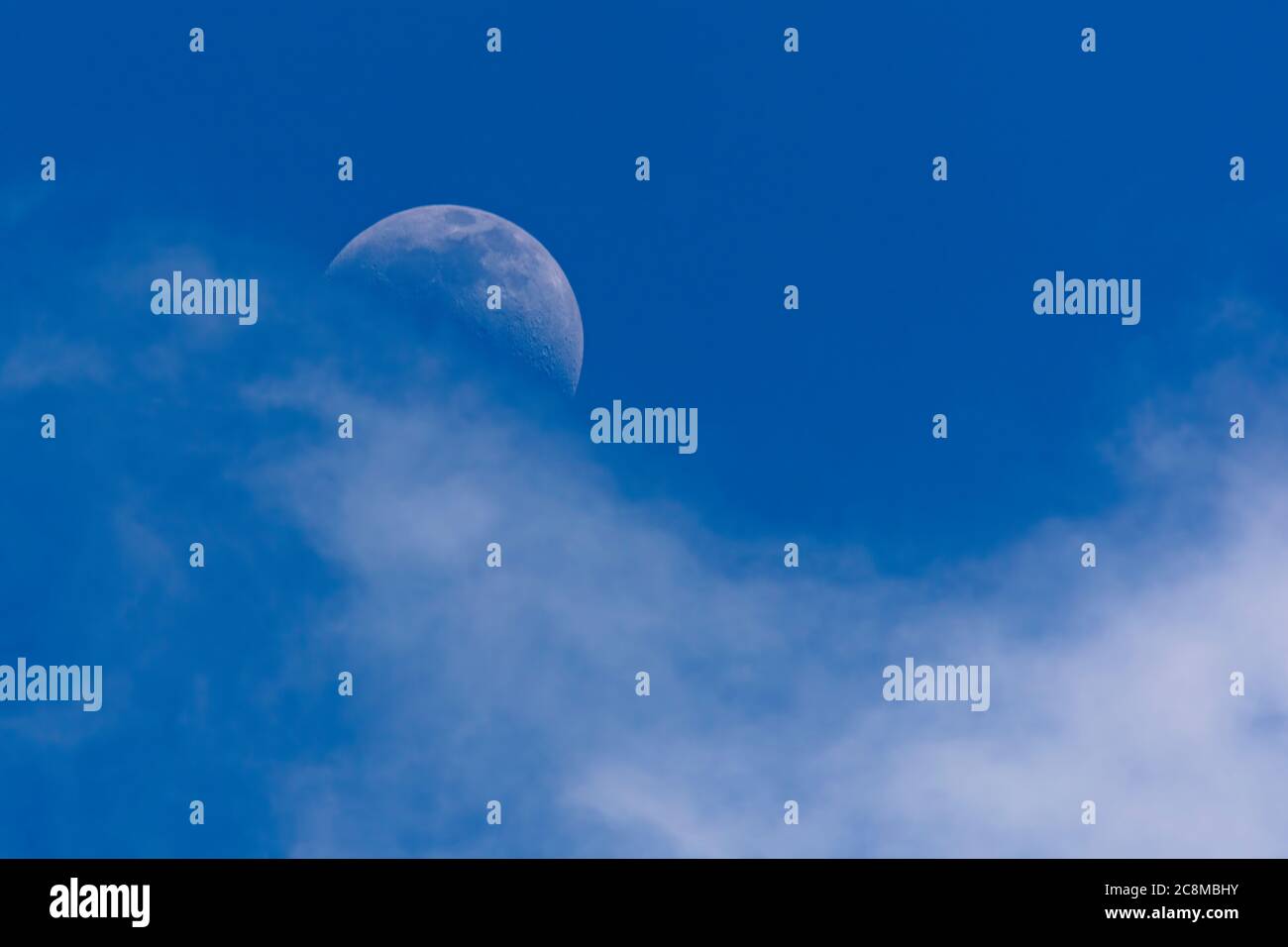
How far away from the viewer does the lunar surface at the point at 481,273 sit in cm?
4434

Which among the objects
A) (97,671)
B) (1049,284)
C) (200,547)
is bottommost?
(97,671)

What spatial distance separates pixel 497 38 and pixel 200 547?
13.2 meters

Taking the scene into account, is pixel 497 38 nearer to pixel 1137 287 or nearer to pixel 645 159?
pixel 645 159

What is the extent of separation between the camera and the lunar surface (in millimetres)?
44344

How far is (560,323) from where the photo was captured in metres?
45.2

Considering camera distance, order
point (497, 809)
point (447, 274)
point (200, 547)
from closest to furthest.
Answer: point (497, 809)
point (200, 547)
point (447, 274)

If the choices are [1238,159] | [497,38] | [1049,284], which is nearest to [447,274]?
[497,38]

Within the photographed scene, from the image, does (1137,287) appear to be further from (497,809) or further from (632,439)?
(497,809)

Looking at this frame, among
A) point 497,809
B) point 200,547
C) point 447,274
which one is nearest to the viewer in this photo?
point 497,809

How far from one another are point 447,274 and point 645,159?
10.6m

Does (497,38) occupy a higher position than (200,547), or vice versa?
(497,38)

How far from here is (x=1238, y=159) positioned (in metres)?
34.8

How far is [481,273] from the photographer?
44500 mm
